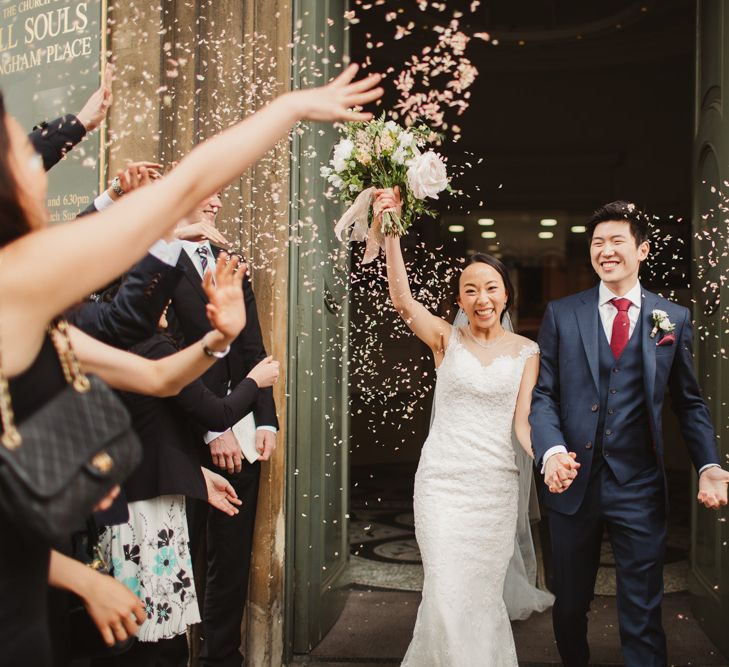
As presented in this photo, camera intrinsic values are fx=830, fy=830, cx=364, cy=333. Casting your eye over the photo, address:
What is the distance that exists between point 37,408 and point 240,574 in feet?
7.81

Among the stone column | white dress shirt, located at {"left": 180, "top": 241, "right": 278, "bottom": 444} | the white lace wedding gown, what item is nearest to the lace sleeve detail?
the white lace wedding gown

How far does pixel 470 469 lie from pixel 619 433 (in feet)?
2.37

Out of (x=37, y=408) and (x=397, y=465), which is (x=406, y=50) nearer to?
(x=397, y=465)

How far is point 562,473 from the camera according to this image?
123 inches

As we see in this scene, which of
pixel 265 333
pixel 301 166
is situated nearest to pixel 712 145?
pixel 301 166

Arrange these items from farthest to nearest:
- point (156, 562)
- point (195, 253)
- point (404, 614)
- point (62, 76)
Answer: point (404, 614) → point (62, 76) → point (195, 253) → point (156, 562)

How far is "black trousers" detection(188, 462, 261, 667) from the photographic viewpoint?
3.67 meters

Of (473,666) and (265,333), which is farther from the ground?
(265,333)

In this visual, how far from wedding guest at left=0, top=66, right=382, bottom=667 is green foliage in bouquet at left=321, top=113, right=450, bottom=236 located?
1.93 meters

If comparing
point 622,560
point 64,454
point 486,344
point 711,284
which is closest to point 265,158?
point 486,344

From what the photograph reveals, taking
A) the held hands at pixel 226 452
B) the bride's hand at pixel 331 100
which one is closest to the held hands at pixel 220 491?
the held hands at pixel 226 452

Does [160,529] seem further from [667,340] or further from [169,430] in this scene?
[667,340]

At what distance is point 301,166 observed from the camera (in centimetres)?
410

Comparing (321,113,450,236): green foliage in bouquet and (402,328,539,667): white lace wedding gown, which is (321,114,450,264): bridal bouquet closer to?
(321,113,450,236): green foliage in bouquet
